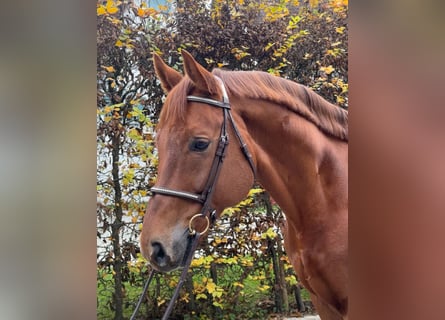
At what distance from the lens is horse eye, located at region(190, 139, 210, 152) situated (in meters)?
1.39

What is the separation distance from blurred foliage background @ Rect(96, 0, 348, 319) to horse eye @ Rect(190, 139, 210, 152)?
1222 millimetres

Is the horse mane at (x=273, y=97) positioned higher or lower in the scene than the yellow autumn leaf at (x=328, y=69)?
lower

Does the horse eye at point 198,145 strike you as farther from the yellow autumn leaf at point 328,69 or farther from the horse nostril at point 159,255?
the yellow autumn leaf at point 328,69

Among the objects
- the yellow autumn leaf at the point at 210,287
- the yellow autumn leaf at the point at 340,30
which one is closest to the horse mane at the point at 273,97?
the yellow autumn leaf at the point at 340,30

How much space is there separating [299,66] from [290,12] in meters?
0.37

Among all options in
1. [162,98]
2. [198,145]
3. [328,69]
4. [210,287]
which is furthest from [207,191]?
[328,69]

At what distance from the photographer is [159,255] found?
4.45ft

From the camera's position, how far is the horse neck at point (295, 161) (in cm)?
154

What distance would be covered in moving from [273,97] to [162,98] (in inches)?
47.7

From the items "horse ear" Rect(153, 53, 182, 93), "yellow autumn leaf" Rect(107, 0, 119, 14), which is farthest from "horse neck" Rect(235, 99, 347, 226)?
"yellow autumn leaf" Rect(107, 0, 119, 14)

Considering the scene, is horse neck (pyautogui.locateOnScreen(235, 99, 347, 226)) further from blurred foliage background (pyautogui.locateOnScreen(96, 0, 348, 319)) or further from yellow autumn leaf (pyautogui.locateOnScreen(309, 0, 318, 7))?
yellow autumn leaf (pyautogui.locateOnScreen(309, 0, 318, 7))

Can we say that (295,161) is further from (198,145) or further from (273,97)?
(198,145)
